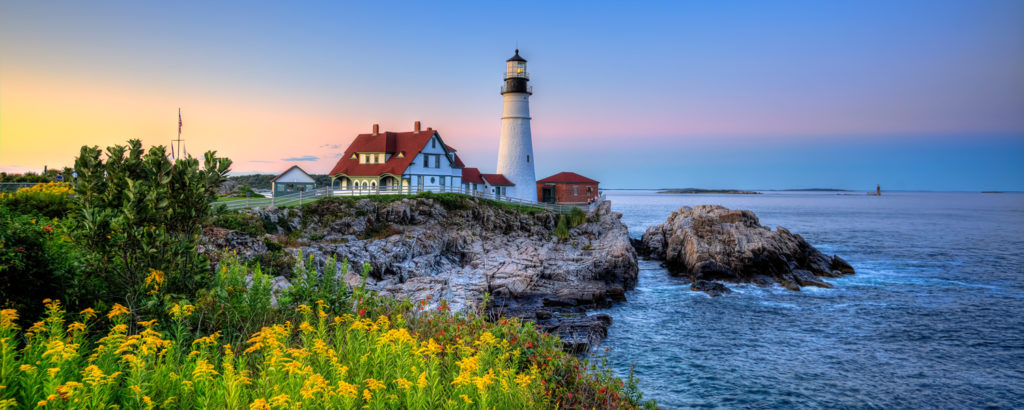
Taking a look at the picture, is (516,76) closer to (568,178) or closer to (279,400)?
(568,178)

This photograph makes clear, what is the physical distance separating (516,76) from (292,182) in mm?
23913

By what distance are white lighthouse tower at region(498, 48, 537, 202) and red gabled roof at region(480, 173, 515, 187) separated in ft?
1.89

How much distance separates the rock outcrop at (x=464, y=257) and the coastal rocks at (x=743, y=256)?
4.90m

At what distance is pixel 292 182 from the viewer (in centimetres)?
4238

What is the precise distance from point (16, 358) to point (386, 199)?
28356mm

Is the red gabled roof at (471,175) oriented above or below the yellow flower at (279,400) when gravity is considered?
above

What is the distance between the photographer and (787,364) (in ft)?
58.0

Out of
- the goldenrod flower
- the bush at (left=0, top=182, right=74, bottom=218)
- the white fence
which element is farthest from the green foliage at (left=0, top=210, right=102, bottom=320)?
the white fence

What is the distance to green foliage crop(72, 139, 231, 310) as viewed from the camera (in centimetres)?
771

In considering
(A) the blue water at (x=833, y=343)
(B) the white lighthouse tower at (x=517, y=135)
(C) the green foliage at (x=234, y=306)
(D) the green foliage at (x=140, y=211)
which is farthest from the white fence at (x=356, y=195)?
(A) the blue water at (x=833, y=343)

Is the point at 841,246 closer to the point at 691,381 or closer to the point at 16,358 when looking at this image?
the point at 691,381

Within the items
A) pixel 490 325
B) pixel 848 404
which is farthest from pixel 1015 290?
pixel 490 325

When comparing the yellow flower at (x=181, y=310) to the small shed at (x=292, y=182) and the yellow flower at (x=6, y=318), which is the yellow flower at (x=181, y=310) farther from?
the small shed at (x=292, y=182)

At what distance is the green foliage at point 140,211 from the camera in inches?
303
